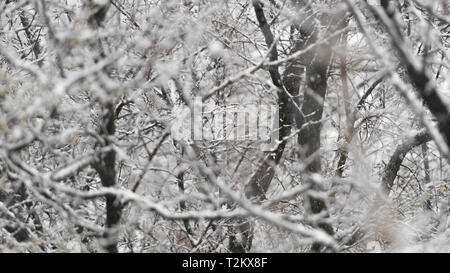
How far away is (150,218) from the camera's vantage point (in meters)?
4.76

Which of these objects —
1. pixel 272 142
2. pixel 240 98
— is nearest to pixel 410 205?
pixel 272 142

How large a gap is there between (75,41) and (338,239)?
104 inches

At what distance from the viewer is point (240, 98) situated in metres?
6.16

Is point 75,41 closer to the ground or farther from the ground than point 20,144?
farther from the ground

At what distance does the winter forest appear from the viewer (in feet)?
10.0

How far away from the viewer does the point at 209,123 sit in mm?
5695

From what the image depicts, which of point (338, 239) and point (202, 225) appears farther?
point (202, 225)

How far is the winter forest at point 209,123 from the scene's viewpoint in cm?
306

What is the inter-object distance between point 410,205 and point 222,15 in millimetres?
3223
